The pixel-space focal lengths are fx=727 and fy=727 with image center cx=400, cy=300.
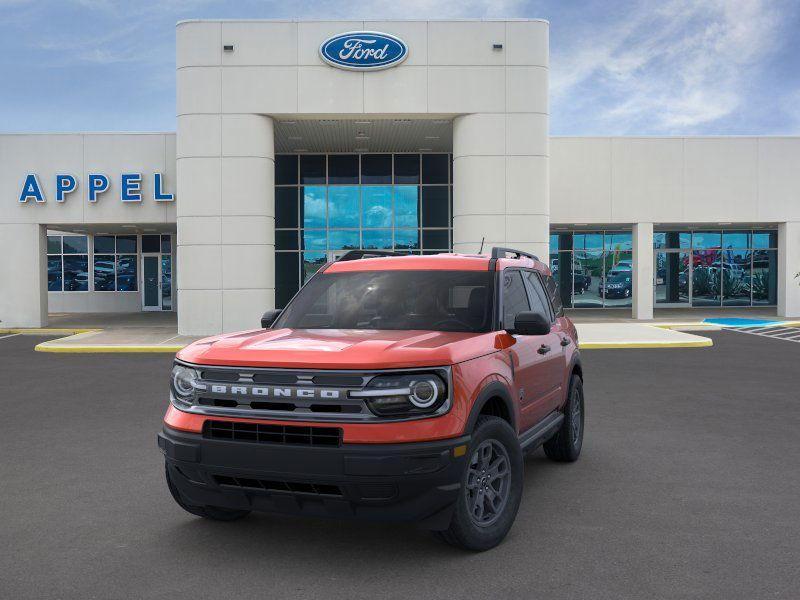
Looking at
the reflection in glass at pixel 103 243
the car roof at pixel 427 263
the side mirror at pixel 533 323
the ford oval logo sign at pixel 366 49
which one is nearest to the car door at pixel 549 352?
the car roof at pixel 427 263

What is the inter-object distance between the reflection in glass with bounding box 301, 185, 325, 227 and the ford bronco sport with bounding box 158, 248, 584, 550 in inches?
891

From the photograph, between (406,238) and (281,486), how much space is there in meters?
23.5

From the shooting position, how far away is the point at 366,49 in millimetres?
20250

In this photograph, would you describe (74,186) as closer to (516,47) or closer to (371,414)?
(516,47)

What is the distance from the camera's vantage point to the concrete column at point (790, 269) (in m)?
26.6

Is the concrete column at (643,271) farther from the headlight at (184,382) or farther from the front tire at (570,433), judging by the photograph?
the headlight at (184,382)

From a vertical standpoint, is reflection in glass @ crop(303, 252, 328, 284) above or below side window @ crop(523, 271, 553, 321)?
above

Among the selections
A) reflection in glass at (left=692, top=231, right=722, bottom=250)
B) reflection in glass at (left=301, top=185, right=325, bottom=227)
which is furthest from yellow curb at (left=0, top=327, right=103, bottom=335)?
reflection in glass at (left=692, top=231, right=722, bottom=250)

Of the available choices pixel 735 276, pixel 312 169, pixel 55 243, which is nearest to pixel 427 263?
pixel 312 169

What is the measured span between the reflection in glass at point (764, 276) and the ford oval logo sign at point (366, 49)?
21817mm

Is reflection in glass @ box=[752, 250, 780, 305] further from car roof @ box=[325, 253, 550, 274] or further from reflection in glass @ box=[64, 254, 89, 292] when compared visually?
car roof @ box=[325, 253, 550, 274]

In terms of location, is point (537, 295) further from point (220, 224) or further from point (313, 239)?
point (313, 239)

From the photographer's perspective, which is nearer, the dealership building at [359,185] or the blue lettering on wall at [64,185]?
the dealership building at [359,185]

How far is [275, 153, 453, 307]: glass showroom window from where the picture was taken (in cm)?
2727
